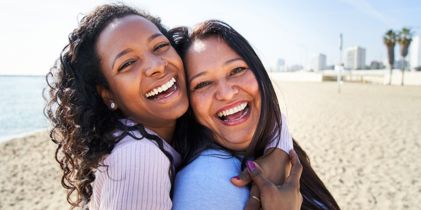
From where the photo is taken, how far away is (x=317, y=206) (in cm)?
210

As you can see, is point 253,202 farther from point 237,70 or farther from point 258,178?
point 237,70

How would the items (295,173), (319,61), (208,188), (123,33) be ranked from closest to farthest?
(208,188) → (295,173) → (123,33) → (319,61)

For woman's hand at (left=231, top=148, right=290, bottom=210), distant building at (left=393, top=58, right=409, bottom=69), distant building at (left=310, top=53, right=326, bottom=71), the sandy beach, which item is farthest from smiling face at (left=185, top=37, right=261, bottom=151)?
distant building at (left=310, top=53, right=326, bottom=71)

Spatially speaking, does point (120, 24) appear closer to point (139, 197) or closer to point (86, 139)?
point (86, 139)

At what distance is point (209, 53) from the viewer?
2.08m

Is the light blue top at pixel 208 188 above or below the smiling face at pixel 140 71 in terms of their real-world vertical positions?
below

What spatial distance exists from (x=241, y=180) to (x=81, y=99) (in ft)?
3.85

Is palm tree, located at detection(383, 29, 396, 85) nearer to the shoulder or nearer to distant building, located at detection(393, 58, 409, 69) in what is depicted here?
distant building, located at detection(393, 58, 409, 69)

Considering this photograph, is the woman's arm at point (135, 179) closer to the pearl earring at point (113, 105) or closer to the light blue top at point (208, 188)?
the light blue top at point (208, 188)

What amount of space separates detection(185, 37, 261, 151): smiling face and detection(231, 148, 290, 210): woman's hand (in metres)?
0.23

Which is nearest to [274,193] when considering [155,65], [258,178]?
[258,178]

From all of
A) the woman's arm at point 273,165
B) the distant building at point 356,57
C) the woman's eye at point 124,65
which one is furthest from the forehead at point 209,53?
the distant building at point 356,57

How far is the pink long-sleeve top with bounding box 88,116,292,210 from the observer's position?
1489mm

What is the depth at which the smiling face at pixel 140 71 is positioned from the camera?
6.69 ft
